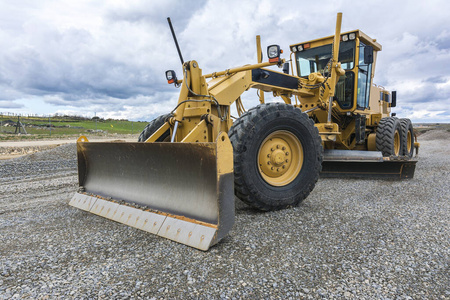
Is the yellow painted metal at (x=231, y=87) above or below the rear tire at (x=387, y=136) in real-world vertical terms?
above

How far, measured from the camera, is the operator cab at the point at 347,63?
6.68m

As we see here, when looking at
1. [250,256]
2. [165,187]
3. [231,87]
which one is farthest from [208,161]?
[231,87]

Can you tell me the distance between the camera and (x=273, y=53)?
393cm

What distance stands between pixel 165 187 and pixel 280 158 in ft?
4.76

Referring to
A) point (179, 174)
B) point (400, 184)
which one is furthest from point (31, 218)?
point (400, 184)

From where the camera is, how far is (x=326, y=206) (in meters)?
3.89

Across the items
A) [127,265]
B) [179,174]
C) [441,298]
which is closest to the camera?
[441,298]

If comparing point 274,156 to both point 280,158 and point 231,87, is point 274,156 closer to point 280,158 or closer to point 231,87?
point 280,158

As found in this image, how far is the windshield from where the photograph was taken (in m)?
6.73

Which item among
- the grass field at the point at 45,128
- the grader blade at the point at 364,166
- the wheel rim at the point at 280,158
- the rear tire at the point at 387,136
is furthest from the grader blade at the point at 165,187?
the grass field at the point at 45,128

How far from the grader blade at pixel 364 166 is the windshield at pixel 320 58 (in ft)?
6.34

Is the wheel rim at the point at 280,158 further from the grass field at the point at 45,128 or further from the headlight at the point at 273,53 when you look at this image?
the grass field at the point at 45,128

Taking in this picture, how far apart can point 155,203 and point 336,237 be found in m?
1.92

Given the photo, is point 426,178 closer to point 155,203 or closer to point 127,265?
point 155,203
